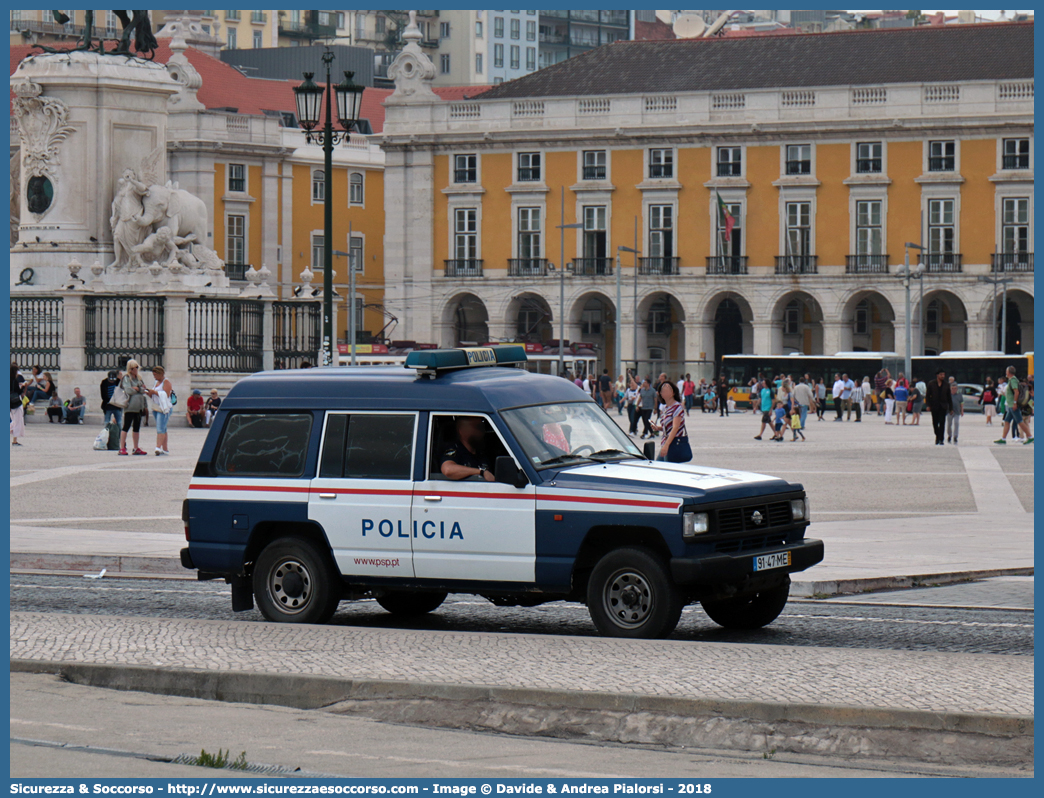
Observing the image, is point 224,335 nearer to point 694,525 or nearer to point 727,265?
point 694,525

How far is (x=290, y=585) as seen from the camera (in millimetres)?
11945

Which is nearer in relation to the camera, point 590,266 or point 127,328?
point 127,328

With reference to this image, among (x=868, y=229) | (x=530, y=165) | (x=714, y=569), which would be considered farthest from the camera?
(x=530, y=165)

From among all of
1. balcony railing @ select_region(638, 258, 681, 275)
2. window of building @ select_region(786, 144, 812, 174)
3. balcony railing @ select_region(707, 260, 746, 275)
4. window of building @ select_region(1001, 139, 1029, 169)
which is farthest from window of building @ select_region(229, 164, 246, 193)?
window of building @ select_region(1001, 139, 1029, 169)

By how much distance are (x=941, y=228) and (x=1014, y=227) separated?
310cm

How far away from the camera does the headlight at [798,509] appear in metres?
11.6

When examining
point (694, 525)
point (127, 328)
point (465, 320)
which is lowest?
point (694, 525)

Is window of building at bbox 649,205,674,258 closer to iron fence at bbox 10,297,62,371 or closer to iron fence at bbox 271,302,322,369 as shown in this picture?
iron fence at bbox 271,302,322,369

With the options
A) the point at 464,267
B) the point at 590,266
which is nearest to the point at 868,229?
the point at 590,266

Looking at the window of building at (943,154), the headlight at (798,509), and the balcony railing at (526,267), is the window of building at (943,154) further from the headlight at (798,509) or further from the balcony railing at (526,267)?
the headlight at (798,509)

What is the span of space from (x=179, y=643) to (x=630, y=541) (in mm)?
2823

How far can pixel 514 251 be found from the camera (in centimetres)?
8506

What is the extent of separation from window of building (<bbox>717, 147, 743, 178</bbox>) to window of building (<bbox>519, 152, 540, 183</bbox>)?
891 cm

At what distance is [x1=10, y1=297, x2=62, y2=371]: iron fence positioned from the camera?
37.9 meters
